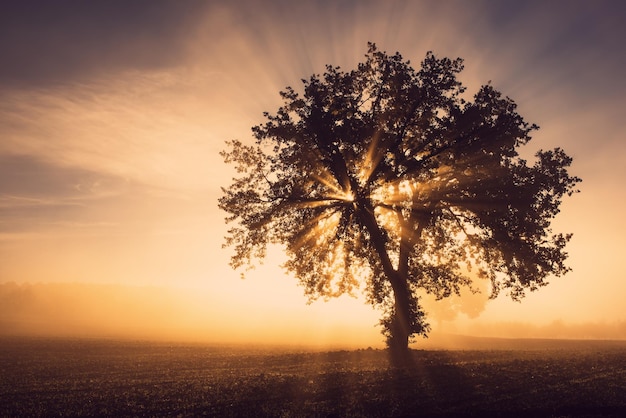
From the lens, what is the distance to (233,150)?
27.9m

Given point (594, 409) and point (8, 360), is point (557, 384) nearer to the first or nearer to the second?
point (594, 409)

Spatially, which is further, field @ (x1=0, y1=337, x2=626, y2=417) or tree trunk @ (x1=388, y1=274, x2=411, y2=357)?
tree trunk @ (x1=388, y1=274, x2=411, y2=357)

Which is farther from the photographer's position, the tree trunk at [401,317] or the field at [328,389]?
the tree trunk at [401,317]

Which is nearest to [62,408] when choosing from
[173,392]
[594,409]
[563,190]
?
[173,392]

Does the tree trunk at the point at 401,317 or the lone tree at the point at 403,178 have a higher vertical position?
the lone tree at the point at 403,178

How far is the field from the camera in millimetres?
13523

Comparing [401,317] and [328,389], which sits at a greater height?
[401,317]

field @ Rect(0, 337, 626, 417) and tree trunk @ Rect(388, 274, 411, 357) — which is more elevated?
tree trunk @ Rect(388, 274, 411, 357)

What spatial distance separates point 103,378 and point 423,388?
1898 centimetres

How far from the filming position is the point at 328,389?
16.8 m

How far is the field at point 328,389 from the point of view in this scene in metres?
13.5

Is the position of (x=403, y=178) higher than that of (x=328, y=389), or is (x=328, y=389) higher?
(x=403, y=178)

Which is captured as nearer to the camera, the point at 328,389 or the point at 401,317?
the point at 328,389

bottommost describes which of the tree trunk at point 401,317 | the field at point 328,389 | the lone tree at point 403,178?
the field at point 328,389
